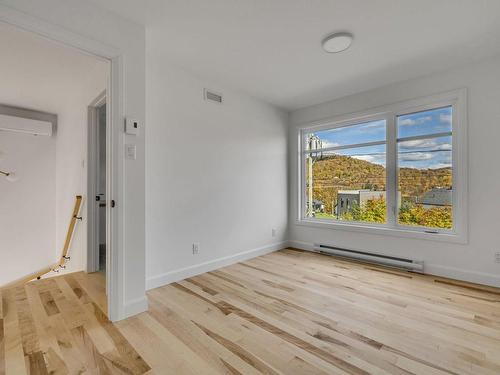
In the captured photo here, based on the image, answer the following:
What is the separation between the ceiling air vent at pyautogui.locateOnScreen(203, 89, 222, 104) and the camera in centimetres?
322

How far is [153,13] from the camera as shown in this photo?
205 cm

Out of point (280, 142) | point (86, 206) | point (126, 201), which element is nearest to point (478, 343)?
point (126, 201)

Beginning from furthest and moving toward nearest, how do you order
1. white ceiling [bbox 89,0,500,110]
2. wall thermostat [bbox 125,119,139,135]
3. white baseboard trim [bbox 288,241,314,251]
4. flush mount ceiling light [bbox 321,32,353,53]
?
1. white baseboard trim [bbox 288,241,314,251]
2. flush mount ceiling light [bbox 321,32,353,53]
3. wall thermostat [bbox 125,119,139,135]
4. white ceiling [bbox 89,0,500,110]

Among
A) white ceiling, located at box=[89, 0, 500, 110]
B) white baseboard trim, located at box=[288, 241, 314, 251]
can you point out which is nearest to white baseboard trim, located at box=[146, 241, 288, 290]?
white baseboard trim, located at box=[288, 241, 314, 251]

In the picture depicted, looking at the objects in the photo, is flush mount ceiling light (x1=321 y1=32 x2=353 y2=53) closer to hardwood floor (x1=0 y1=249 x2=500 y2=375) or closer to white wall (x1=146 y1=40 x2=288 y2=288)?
white wall (x1=146 y1=40 x2=288 y2=288)

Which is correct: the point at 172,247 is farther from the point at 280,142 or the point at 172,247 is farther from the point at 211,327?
the point at 280,142

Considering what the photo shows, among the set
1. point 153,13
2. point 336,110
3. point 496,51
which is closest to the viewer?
point 153,13

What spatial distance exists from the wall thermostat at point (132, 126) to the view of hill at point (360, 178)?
3.14 m

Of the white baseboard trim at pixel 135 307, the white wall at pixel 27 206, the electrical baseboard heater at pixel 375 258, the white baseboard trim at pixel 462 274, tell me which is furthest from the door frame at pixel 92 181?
the white baseboard trim at pixel 462 274

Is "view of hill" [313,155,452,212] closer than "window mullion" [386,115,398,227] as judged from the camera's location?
Yes

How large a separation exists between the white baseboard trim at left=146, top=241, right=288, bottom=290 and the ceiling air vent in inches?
86.2

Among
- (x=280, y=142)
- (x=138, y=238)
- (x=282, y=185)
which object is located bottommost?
(x=138, y=238)

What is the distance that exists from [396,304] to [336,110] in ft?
9.57

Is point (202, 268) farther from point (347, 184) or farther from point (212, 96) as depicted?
point (347, 184)
